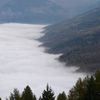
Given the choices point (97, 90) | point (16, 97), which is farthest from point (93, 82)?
point (16, 97)

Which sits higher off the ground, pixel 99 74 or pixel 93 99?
pixel 99 74

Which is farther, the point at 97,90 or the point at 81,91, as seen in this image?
the point at 81,91

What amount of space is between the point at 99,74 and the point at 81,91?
463cm

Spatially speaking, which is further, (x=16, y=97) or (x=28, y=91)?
(x=16, y=97)

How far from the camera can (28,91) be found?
7556 cm

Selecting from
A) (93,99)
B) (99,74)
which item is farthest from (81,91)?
(93,99)

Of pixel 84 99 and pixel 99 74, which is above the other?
pixel 99 74

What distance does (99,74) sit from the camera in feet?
266

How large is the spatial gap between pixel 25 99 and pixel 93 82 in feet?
40.4

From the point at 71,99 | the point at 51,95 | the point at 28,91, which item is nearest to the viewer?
the point at 51,95

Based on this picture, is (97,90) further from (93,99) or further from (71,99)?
(71,99)

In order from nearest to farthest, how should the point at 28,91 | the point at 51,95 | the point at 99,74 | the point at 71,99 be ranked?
1. the point at 51,95
2. the point at 28,91
3. the point at 99,74
4. the point at 71,99

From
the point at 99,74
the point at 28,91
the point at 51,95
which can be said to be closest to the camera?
the point at 51,95

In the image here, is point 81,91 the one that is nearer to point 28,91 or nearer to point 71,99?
point 71,99
